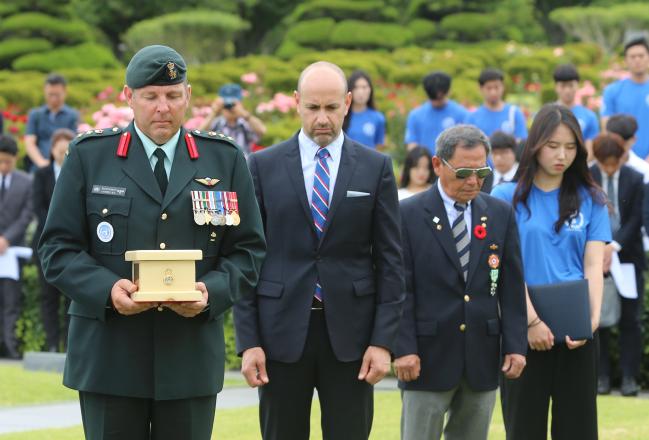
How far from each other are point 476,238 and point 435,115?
6825 mm

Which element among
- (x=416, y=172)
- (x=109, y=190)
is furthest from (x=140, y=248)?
(x=416, y=172)

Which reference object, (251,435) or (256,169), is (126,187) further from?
(251,435)

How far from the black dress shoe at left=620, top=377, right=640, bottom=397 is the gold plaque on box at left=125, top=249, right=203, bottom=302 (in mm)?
6643

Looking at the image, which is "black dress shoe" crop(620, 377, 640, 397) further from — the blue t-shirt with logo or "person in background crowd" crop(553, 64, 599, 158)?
the blue t-shirt with logo

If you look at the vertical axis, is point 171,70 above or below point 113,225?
above

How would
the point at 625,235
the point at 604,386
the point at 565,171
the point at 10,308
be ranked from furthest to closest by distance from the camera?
the point at 10,308
the point at 604,386
the point at 625,235
the point at 565,171

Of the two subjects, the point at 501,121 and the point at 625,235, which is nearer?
the point at 625,235

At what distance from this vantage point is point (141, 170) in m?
4.94

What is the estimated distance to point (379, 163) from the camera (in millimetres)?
6066

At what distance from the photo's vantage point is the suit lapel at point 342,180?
5949 millimetres

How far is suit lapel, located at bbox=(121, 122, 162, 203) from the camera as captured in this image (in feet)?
16.1

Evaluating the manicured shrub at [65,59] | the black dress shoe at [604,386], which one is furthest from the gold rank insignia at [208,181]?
the manicured shrub at [65,59]

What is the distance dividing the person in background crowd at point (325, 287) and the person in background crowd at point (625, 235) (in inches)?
191

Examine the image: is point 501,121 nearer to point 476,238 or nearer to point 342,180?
point 476,238
